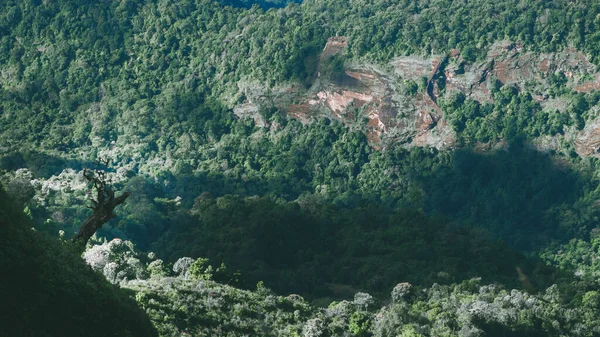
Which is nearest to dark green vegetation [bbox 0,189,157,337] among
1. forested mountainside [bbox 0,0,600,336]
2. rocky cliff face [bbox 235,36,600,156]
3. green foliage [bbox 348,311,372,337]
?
green foliage [bbox 348,311,372,337]

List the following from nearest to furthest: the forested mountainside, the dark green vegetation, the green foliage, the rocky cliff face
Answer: the dark green vegetation < the green foliage < the forested mountainside < the rocky cliff face

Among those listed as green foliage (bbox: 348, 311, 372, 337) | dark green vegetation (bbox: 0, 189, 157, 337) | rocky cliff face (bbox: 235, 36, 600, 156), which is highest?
rocky cliff face (bbox: 235, 36, 600, 156)

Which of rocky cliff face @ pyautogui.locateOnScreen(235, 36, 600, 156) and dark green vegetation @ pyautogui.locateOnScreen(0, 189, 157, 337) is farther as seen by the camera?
rocky cliff face @ pyautogui.locateOnScreen(235, 36, 600, 156)

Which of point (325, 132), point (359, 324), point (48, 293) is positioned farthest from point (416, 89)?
point (48, 293)

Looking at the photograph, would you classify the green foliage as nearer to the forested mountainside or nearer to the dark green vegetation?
the dark green vegetation

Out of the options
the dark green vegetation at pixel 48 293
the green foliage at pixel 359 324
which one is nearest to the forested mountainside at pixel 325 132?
the green foliage at pixel 359 324

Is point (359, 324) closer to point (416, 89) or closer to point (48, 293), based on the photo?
point (48, 293)
